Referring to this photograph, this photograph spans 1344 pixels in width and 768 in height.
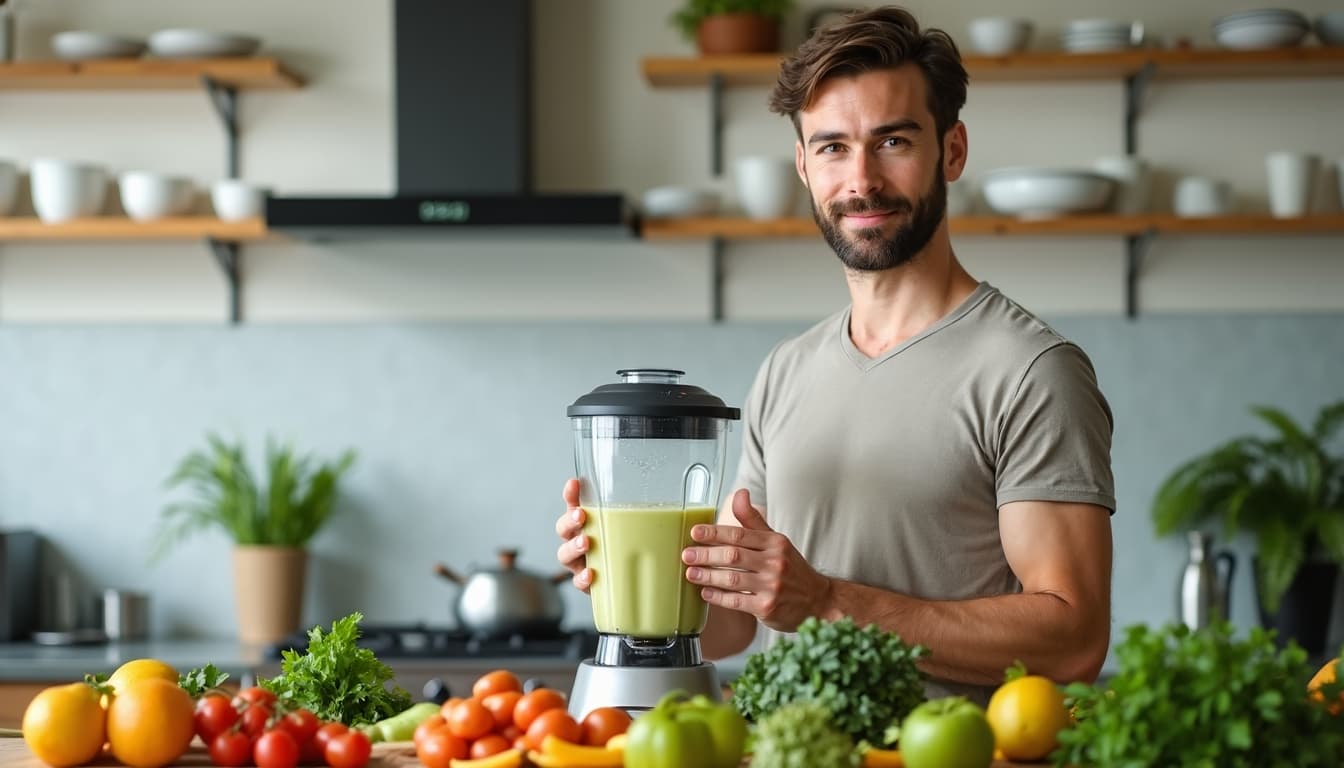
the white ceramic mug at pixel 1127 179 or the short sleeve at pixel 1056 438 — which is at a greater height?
the white ceramic mug at pixel 1127 179

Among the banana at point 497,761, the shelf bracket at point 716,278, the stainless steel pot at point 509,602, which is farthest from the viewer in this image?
the shelf bracket at point 716,278

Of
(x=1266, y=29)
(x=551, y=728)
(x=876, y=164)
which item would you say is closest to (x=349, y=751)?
(x=551, y=728)

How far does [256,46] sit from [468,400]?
1.05 meters

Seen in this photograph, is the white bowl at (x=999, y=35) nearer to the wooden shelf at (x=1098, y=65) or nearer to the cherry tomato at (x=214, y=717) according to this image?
the wooden shelf at (x=1098, y=65)

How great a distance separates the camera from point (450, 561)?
13.0 ft

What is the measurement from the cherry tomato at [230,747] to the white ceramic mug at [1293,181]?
302 cm

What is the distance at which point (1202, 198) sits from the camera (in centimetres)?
369

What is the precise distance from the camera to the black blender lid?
1.53 m

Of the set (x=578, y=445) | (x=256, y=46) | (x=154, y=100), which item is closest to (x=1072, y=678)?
(x=578, y=445)

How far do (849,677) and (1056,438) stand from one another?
0.58 meters

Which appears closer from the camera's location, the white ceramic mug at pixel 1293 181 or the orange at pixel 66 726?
the orange at pixel 66 726

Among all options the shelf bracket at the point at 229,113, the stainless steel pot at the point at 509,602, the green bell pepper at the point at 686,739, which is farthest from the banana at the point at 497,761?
the shelf bracket at the point at 229,113

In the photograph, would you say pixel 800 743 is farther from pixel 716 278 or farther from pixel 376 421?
pixel 376 421

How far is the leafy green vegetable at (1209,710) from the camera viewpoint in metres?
1.13
